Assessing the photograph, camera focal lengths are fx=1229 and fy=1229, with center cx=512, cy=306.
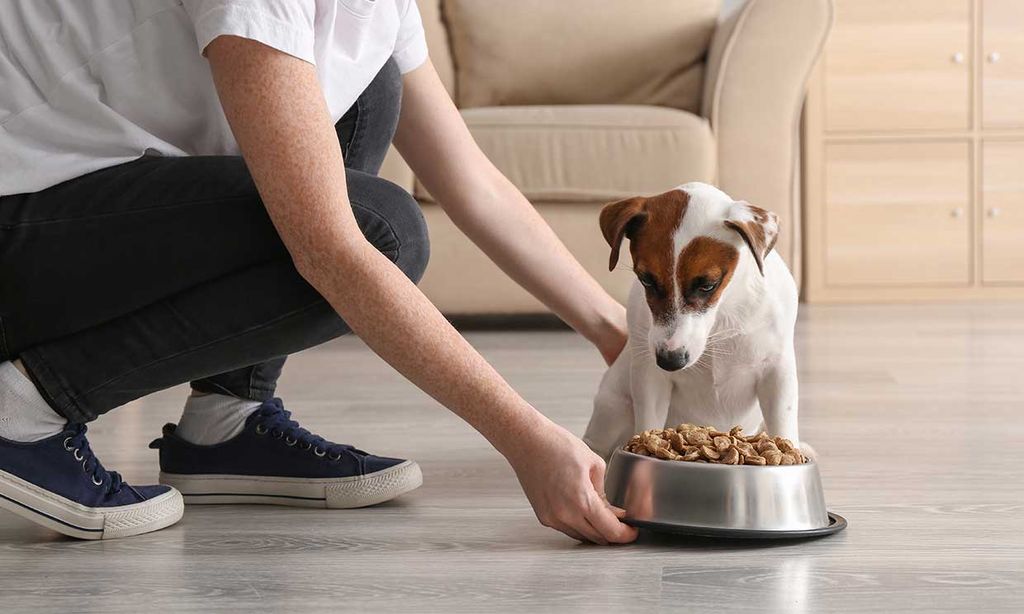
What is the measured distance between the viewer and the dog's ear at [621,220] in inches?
57.7

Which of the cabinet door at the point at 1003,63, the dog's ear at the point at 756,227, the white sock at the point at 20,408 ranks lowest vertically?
the cabinet door at the point at 1003,63

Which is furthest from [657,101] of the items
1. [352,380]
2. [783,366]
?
[783,366]

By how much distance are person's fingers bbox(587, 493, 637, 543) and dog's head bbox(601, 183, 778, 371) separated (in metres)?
0.27

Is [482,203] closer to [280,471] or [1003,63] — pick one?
[280,471]

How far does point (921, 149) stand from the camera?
13.1ft

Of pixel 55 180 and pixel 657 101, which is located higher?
pixel 55 180

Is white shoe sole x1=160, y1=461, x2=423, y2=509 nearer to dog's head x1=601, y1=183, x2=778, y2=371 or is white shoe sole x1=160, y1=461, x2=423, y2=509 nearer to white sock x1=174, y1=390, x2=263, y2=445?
white sock x1=174, y1=390, x2=263, y2=445

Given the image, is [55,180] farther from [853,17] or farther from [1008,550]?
[853,17]

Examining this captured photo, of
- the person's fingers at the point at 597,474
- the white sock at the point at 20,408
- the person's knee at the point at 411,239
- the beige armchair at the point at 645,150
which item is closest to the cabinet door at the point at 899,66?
the beige armchair at the point at 645,150

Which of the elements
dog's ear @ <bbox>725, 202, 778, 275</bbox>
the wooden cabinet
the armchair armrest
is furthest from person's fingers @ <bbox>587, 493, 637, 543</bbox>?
the wooden cabinet

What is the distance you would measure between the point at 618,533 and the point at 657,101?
2587mm

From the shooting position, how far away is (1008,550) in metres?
1.25

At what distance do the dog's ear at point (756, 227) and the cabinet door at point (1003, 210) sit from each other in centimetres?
277

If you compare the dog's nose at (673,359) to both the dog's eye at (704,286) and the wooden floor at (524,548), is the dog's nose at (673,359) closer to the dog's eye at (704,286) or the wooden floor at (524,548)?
the dog's eye at (704,286)
